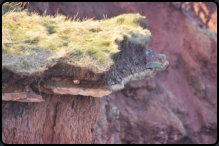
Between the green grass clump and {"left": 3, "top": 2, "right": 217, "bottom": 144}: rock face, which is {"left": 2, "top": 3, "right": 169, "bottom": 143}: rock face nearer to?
the green grass clump

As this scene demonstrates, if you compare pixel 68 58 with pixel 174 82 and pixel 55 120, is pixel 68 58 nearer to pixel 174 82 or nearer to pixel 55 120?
pixel 55 120

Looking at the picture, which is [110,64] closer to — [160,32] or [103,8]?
[103,8]

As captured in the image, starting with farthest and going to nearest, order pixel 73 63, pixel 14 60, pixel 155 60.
Answer: 1. pixel 155 60
2. pixel 73 63
3. pixel 14 60

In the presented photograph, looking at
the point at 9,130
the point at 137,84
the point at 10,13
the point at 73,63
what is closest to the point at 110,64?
the point at 73,63

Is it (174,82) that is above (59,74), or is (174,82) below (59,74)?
below

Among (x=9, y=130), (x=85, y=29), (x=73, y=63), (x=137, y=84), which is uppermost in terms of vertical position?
(x=85, y=29)

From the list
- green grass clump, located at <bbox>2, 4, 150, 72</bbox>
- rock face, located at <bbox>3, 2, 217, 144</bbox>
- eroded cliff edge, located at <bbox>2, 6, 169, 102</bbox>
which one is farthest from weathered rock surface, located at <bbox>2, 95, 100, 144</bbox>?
rock face, located at <bbox>3, 2, 217, 144</bbox>

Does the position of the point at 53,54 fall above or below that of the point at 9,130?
above

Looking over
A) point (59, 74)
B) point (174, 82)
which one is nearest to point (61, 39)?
point (59, 74)
